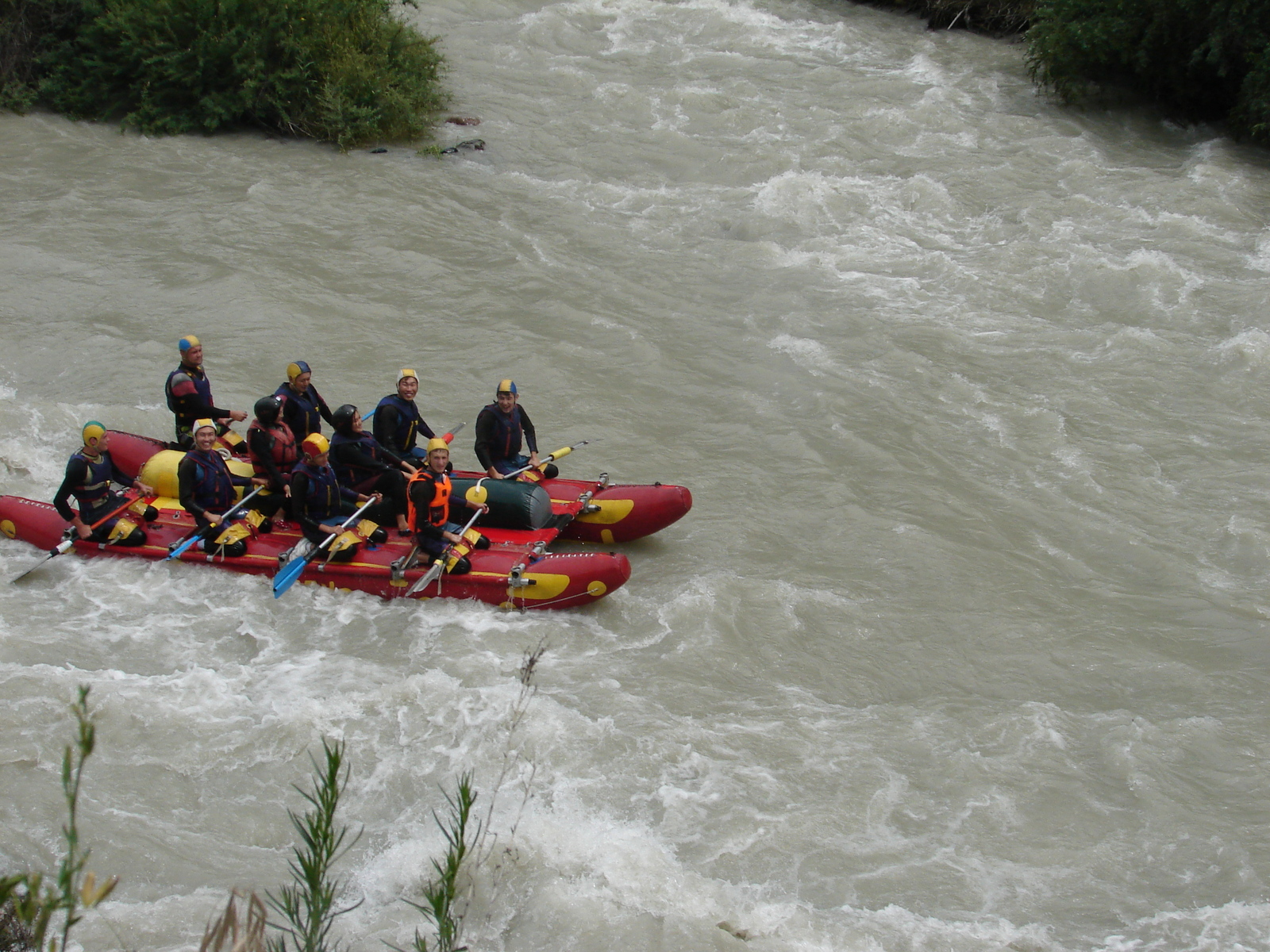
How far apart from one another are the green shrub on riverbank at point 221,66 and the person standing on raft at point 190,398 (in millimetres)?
7567

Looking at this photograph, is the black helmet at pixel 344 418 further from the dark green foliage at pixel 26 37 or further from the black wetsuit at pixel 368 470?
the dark green foliage at pixel 26 37

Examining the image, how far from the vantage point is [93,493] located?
7.73 meters

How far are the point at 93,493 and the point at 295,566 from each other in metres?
1.63

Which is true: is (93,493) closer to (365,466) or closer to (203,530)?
(203,530)

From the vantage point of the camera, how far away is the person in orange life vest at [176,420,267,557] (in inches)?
297

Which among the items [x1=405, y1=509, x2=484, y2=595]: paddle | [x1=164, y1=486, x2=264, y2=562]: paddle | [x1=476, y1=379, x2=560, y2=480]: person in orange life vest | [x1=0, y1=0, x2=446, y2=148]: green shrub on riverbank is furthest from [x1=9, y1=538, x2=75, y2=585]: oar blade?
[x1=0, y1=0, x2=446, y2=148]: green shrub on riverbank

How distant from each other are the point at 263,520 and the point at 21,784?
8.18 ft

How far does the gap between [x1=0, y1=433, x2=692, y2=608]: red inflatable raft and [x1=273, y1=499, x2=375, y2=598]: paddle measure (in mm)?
159

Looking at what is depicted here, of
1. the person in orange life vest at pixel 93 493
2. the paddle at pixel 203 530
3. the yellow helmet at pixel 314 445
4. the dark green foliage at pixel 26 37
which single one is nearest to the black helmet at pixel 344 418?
the yellow helmet at pixel 314 445

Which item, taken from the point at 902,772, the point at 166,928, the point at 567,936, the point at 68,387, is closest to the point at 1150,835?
the point at 902,772

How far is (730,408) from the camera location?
33.4 feet

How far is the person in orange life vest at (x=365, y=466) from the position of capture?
7.77 m

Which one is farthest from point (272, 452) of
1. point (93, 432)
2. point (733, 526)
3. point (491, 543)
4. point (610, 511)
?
point (733, 526)

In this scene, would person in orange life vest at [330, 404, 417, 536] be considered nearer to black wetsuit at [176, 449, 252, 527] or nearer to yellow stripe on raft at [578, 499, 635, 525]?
black wetsuit at [176, 449, 252, 527]
